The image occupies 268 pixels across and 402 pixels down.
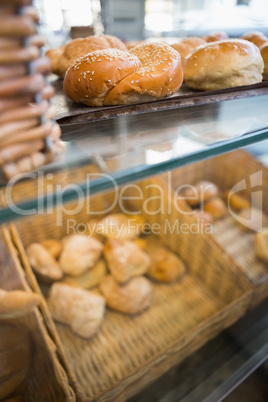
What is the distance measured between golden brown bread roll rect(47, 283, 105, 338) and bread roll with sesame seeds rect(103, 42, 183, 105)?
1.81 feet

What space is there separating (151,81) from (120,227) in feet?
1.86

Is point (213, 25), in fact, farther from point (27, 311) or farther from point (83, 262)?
point (27, 311)

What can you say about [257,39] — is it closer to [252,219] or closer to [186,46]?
[186,46]

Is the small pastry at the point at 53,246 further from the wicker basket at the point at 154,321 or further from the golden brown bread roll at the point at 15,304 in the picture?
Result: the golden brown bread roll at the point at 15,304

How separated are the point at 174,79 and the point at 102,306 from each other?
661 mm

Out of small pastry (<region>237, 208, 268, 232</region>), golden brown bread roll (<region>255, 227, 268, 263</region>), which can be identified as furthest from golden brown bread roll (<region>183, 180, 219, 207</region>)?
golden brown bread roll (<region>255, 227, 268, 263</region>)

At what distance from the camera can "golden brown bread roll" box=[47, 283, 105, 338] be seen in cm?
80

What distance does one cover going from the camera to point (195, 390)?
0.76 metres

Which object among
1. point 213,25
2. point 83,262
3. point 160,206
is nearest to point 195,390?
point 83,262

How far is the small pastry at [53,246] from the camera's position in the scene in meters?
0.93

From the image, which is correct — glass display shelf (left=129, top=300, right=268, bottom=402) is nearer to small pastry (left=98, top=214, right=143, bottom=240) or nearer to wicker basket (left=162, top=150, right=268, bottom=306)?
wicker basket (left=162, top=150, right=268, bottom=306)

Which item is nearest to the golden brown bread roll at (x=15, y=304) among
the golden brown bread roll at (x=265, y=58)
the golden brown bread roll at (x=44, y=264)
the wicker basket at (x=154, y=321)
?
the wicker basket at (x=154, y=321)

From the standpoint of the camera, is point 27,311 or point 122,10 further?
point 122,10

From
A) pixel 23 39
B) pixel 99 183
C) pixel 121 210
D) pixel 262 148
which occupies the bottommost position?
pixel 121 210
